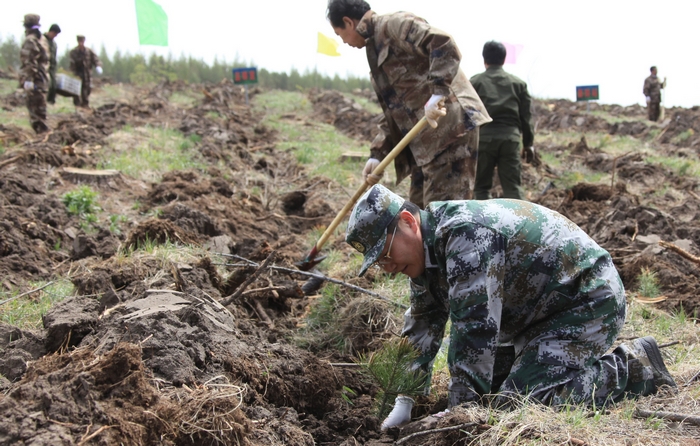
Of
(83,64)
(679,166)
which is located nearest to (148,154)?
(83,64)

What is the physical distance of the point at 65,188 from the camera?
647cm

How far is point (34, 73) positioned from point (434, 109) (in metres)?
8.74

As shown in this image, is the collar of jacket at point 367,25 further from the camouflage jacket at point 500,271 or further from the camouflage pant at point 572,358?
the camouflage pant at point 572,358

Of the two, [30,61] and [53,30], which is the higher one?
[53,30]

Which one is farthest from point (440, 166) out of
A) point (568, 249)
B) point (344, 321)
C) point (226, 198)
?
point (226, 198)

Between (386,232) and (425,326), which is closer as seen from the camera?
(386,232)

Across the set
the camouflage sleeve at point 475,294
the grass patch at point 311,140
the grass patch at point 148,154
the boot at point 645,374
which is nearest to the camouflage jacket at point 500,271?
the camouflage sleeve at point 475,294

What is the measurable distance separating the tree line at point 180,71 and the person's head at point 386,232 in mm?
27523

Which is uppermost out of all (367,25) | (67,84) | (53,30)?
(53,30)

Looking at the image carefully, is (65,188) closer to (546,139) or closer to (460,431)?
(460,431)

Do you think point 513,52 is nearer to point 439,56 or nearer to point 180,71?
point 439,56

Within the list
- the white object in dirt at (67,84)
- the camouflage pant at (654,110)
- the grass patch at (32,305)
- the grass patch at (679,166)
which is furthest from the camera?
the camouflage pant at (654,110)

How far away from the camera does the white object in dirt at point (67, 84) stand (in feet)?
40.6

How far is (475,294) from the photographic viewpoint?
2213mm
